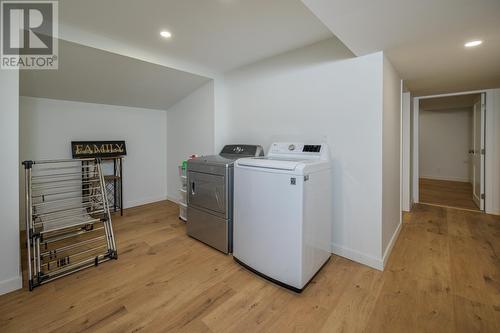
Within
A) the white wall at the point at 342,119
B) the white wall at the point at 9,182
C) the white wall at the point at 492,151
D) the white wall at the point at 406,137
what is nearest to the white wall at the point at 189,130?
the white wall at the point at 342,119

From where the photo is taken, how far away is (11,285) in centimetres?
171

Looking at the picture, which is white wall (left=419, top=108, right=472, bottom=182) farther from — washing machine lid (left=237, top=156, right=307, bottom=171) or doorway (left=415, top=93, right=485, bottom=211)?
washing machine lid (left=237, top=156, right=307, bottom=171)

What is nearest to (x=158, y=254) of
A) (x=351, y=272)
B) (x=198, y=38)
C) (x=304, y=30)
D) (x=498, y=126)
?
(x=351, y=272)

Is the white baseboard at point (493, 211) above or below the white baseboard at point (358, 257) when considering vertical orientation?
above

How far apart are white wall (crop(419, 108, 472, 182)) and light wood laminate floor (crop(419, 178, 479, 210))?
1.09ft

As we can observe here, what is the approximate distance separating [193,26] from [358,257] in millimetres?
2675

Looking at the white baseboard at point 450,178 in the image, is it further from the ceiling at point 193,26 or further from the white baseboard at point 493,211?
the ceiling at point 193,26

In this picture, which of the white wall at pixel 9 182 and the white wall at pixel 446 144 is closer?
the white wall at pixel 9 182

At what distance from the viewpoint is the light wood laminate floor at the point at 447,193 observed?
13.4 feet

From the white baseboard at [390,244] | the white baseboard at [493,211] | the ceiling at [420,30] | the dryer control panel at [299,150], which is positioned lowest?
the white baseboard at [390,244]

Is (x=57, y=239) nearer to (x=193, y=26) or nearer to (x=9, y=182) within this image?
(x=9, y=182)

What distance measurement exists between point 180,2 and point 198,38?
59cm

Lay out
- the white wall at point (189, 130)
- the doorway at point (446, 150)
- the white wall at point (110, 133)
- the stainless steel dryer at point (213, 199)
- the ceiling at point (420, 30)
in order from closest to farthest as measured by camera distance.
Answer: the ceiling at point (420, 30) < the stainless steel dryer at point (213, 199) < the white wall at point (110, 133) < the white wall at point (189, 130) < the doorway at point (446, 150)

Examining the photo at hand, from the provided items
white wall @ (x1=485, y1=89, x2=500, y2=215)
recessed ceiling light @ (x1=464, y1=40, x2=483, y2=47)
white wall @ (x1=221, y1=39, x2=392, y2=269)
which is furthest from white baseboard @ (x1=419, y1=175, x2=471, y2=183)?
white wall @ (x1=221, y1=39, x2=392, y2=269)
